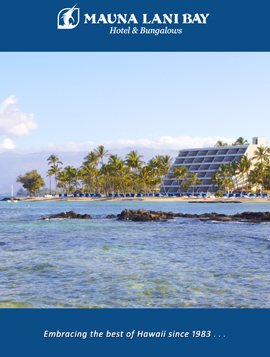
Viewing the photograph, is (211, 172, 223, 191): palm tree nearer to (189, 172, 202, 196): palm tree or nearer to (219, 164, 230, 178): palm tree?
(219, 164, 230, 178): palm tree

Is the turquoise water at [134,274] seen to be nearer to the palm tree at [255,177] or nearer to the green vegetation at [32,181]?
the palm tree at [255,177]

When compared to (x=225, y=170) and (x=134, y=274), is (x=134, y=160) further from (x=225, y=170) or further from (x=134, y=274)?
(x=134, y=274)

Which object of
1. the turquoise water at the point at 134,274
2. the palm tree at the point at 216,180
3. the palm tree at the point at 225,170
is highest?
the palm tree at the point at 225,170

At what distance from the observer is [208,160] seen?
508ft

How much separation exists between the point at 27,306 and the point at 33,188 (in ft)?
502

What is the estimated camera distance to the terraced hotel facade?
146 m

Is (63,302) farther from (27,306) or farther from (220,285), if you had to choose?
(220,285)

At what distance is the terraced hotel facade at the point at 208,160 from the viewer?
479ft

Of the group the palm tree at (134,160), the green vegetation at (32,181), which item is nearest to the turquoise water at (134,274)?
the palm tree at (134,160)

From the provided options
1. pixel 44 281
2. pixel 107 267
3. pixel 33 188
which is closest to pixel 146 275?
pixel 107 267

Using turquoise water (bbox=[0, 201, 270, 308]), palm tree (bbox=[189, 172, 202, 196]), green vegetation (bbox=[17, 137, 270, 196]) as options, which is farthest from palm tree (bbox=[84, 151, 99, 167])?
turquoise water (bbox=[0, 201, 270, 308])

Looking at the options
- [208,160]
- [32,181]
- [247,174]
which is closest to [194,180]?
[247,174]

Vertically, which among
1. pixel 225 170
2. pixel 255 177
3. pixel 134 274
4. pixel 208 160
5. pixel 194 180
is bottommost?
pixel 134 274

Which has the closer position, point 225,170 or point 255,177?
point 255,177
